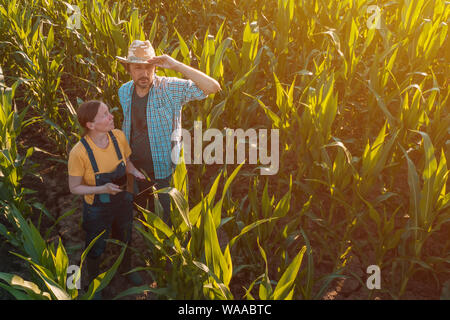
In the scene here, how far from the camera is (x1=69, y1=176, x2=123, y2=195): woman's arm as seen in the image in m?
1.81

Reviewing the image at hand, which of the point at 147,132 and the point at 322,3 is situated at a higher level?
the point at 322,3

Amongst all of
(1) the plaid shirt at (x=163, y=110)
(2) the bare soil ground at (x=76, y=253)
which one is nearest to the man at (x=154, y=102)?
(1) the plaid shirt at (x=163, y=110)

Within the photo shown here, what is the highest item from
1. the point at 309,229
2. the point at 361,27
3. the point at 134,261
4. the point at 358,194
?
the point at 361,27

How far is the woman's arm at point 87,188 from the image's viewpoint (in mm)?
→ 1812

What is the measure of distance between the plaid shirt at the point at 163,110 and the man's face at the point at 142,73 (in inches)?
2.3

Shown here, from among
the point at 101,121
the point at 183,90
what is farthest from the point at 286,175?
the point at 101,121

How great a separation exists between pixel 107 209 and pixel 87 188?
7.3 inches

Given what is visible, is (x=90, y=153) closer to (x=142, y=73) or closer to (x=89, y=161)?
(x=89, y=161)

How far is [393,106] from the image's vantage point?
2.97 metres

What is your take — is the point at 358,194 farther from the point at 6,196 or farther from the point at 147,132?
the point at 6,196

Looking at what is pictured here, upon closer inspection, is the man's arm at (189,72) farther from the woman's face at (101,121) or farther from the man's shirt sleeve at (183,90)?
the woman's face at (101,121)

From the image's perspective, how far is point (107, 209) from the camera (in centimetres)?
196
